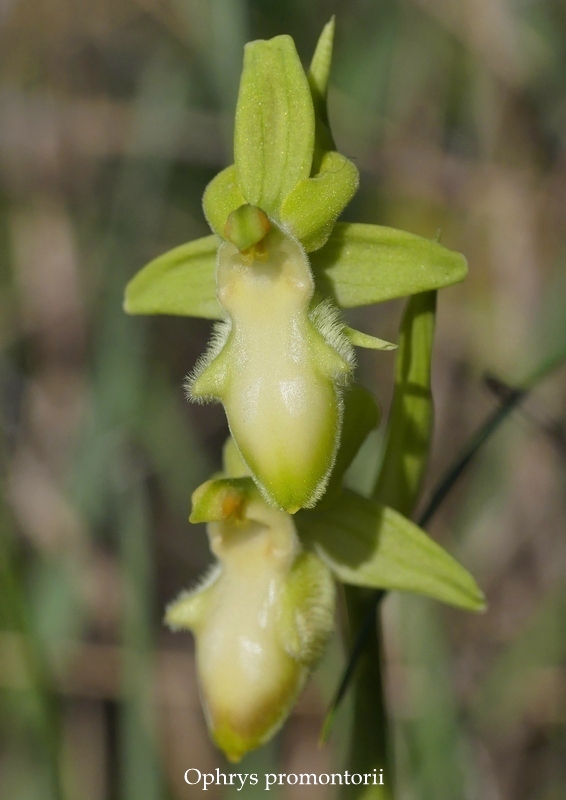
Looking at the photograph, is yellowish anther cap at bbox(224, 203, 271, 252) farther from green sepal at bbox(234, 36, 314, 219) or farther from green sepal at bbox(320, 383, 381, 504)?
green sepal at bbox(320, 383, 381, 504)

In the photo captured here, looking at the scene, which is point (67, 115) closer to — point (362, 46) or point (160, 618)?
point (362, 46)

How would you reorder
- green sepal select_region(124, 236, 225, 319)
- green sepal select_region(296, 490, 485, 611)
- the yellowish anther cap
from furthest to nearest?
green sepal select_region(124, 236, 225, 319)
green sepal select_region(296, 490, 485, 611)
the yellowish anther cap

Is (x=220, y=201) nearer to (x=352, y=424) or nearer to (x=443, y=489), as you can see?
(x=352, y=424)

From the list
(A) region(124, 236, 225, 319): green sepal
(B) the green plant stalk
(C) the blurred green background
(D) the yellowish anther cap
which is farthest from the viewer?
(C) the blurred green background

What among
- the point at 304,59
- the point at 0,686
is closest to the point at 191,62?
the point at 304,59

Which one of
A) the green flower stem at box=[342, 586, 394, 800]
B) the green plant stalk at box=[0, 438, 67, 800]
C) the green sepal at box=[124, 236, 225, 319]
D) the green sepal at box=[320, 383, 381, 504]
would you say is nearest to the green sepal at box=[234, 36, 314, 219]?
the green sepal at box=[124, 236, 225, 319]

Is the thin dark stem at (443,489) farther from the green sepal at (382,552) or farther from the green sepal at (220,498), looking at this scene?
the green sepal at (220,498)
